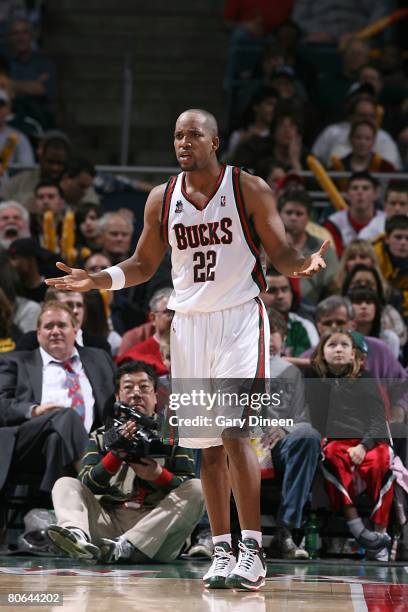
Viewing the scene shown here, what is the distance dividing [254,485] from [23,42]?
8.85 m

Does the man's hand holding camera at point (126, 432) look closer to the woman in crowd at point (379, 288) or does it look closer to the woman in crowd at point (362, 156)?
the woman in crowd at point (379, 288)

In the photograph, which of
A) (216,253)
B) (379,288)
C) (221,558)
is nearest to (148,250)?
(216,253)

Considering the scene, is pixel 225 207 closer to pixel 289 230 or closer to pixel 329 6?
pixel 289 230

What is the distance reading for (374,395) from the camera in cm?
735

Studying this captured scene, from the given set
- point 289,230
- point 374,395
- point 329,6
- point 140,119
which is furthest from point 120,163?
point 374,395

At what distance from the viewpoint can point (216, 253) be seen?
A: 5.50m

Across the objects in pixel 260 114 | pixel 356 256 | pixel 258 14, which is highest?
pixel 258 14

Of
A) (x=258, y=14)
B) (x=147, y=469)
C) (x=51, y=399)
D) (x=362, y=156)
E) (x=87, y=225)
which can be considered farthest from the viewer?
(x=258, y=14)

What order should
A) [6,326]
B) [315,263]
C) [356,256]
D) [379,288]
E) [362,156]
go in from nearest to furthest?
[315,263], [6,326], [379,288], [356,256], [362,156]

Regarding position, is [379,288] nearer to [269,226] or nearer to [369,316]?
[369,316]

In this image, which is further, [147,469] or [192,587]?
[147,469]

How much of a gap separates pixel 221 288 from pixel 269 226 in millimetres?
344

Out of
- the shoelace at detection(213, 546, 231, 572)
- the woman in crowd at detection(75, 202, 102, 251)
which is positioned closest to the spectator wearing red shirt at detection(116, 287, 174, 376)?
the woman in crowd at detection(75, 202, 102, 251)

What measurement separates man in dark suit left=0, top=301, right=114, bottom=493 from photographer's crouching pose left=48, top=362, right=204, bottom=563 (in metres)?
0.21
